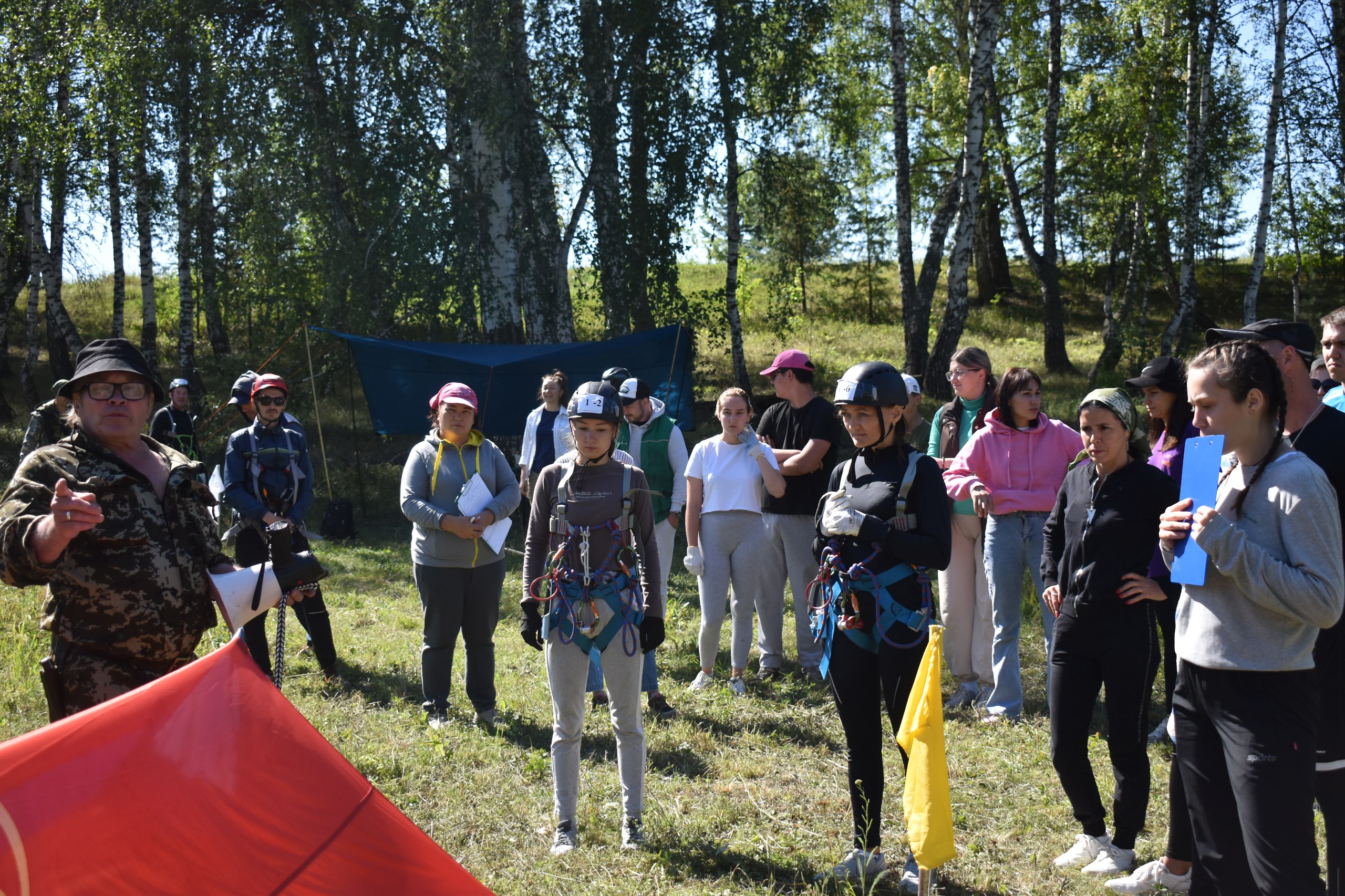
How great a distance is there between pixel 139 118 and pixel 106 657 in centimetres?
1460

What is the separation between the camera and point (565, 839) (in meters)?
3.89

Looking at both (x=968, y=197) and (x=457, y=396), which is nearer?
(x=457, y=396)

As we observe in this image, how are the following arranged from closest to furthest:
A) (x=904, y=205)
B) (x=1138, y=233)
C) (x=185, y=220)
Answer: (x=904, y=205) < (x=185, y=220) < (x=1138, y=233)

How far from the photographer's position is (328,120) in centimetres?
1320

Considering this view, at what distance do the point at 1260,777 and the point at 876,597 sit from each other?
1.31 m

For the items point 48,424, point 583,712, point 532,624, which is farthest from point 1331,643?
point 48,424

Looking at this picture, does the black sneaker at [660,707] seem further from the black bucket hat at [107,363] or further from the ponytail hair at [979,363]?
the black bucket hat at [107,363]

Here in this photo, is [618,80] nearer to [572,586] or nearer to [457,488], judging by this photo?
[457,488]

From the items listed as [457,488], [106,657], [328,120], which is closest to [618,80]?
[328,120]

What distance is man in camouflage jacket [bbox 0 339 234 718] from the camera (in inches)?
113

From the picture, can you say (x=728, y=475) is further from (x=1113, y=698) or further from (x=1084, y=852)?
(x=1084, y=852)

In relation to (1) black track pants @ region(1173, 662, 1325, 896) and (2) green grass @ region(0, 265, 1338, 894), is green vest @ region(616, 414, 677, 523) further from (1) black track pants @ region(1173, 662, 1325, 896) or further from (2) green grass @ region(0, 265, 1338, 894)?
(1) black track pants @ region(1173, 662, 1325, 896)

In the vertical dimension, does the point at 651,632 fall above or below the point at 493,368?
below

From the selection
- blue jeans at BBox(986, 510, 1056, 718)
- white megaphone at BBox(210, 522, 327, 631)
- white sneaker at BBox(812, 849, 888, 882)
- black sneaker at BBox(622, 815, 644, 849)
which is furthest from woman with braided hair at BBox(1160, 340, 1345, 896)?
blue jeans at BBox(986, 510, 1056, 718)
